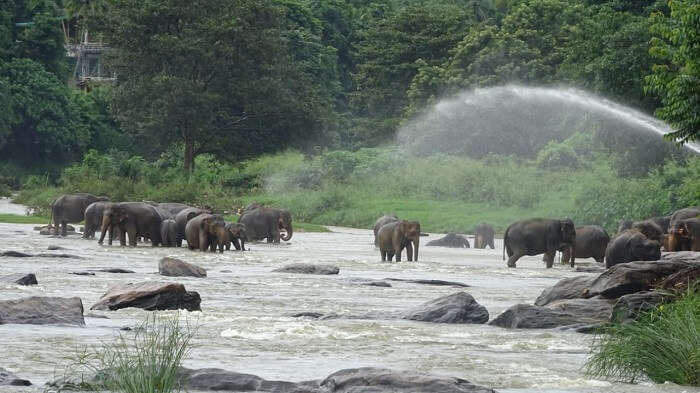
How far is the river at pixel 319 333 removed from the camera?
1323cm

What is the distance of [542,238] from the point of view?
31484 mm

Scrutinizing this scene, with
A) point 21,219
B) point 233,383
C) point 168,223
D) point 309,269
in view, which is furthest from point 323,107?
point 233,383

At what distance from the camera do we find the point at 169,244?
37312mm

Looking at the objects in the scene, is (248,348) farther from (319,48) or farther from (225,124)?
(319,48)

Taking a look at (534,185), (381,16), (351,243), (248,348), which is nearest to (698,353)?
(248,348)

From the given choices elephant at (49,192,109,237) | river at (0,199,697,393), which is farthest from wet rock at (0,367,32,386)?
elephant at (49,192,109,237)

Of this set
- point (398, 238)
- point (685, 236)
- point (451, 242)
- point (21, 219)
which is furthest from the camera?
point (21, 219)

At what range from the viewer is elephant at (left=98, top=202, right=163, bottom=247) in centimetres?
3591

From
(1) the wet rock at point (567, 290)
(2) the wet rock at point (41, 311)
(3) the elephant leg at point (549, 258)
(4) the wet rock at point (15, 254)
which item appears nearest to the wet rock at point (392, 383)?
(2) the wet rock at point (41, 311)

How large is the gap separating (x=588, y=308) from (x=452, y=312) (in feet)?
5.69

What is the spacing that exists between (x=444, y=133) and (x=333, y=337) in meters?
56.2

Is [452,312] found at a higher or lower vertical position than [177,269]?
lower

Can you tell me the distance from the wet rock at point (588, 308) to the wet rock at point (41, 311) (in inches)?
236

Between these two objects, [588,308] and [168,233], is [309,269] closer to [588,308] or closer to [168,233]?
[588,308]
